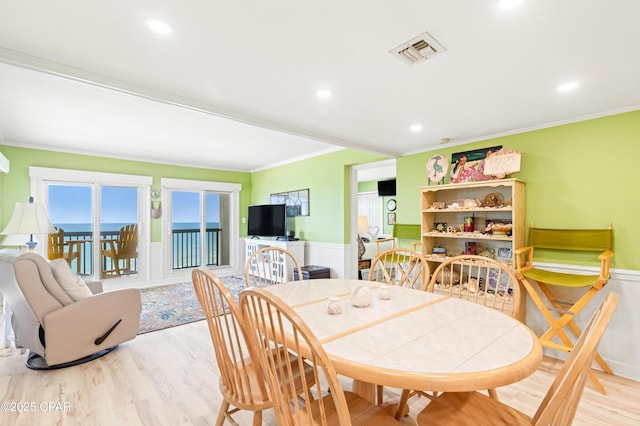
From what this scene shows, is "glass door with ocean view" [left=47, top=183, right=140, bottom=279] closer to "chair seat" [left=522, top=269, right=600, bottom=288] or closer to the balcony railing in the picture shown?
the balcony railing

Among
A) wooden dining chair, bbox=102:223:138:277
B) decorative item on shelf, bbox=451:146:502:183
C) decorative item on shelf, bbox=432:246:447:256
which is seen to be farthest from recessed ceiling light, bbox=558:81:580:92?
wooden dining chair, bbox=102:223:138:277

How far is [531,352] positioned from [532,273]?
2.03 m

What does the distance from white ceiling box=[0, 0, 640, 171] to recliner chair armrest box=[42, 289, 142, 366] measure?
179 centimetres

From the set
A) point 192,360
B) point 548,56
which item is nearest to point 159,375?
point 192,360

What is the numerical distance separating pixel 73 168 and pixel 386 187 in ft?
20.3

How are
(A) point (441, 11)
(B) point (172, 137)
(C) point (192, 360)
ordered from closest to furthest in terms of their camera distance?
1. (A) point (441, 11)
2. (C) point (192, 360)
3. (B) point (172, 137)

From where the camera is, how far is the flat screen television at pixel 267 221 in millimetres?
5762

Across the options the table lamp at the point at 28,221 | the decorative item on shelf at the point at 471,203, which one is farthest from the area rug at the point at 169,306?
the decorative item on shelf at the point at 471,203

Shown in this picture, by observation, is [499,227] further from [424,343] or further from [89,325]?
[89,325]

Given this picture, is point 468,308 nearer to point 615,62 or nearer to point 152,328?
point 615,62

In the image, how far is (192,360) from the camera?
9.03 feet

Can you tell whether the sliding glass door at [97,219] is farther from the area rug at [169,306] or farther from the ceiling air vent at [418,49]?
the ceiling air vent at [418,49]

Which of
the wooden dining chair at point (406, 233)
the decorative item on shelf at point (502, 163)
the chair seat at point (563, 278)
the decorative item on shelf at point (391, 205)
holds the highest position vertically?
the decorative item on shelf at point (502, 163)

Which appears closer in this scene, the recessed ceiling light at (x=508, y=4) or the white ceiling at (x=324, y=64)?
the recessed ceiling light at (x=508, y=4)
